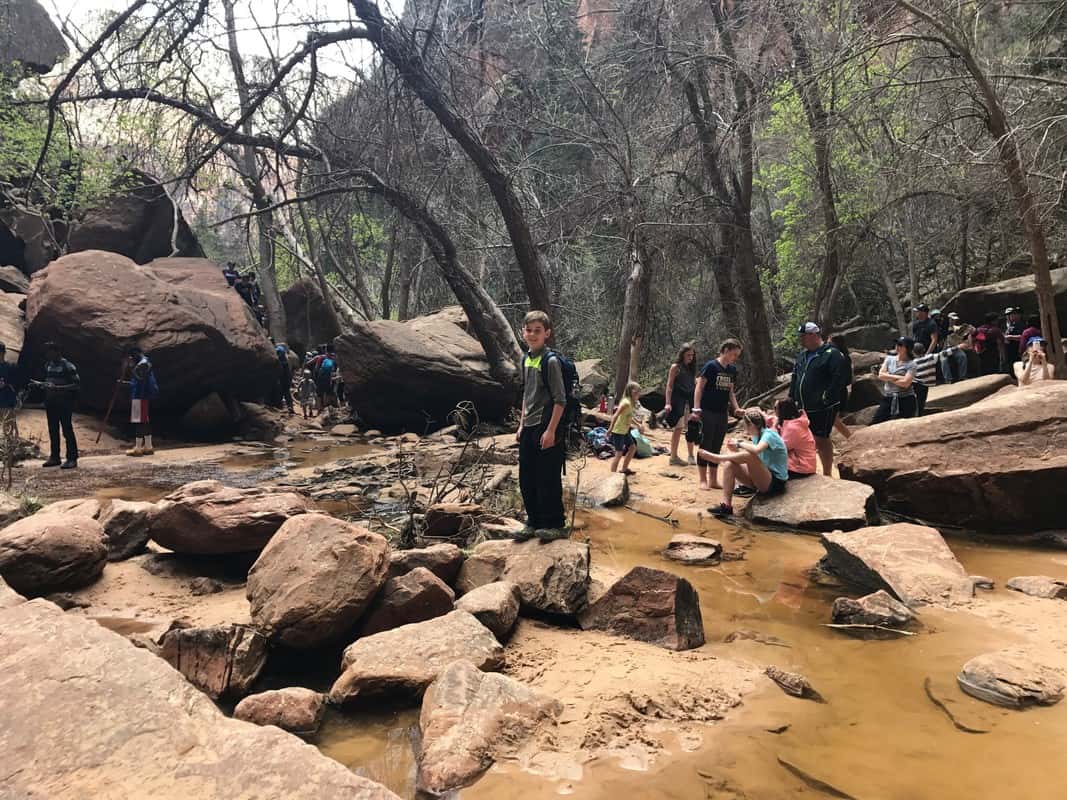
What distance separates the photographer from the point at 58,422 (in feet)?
30.8

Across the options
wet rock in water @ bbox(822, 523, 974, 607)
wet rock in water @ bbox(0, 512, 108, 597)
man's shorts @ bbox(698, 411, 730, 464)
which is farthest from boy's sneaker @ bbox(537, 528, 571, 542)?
man's shorts @ bbox(698, 411, 730, 464)

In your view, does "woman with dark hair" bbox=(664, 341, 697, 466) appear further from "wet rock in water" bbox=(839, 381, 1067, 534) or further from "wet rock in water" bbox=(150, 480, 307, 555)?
"wet rock in water" bbox=(150, 480, 307, 555)

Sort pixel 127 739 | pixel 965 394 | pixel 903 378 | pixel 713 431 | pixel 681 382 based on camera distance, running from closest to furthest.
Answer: pixel 127 739
pixel 713 431
pixel 903 378
pixel 681 382
pixel 965 394

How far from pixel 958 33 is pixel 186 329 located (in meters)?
13.2

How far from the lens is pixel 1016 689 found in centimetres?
279

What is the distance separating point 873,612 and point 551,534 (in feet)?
6.66

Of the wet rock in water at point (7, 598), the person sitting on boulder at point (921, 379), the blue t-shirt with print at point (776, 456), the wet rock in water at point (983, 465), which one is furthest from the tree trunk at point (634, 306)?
the wet rock in water at point (7, 598)

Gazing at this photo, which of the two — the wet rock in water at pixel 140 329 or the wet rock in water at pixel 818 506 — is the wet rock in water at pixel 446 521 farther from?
the wet rock in water at pixel 140 329

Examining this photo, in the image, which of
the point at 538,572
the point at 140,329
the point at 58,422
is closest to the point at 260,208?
the point at 140,329

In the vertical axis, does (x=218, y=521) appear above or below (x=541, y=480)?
below

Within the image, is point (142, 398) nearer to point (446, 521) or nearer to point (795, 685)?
point (446, 521)

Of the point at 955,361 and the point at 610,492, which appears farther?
the point at 955,361

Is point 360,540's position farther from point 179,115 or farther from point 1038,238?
point 1038,238

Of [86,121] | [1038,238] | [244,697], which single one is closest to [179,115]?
[86,121]
